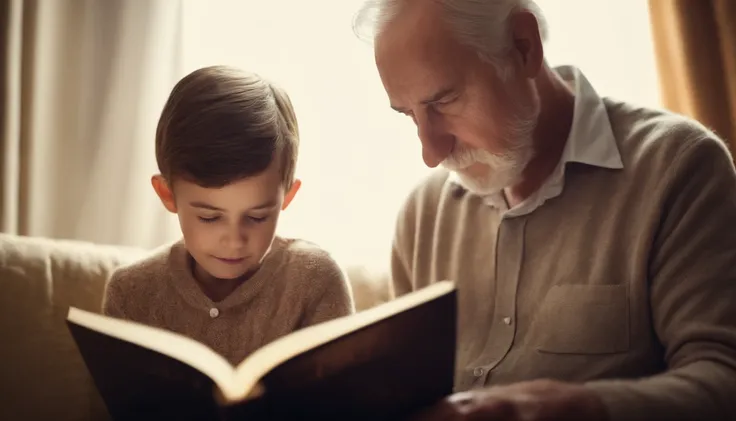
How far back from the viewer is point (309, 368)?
0.79m

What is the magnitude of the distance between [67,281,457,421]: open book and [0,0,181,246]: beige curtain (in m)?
1.34

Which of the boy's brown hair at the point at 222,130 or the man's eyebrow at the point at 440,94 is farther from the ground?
the man's eyebrow at the point at 440,94

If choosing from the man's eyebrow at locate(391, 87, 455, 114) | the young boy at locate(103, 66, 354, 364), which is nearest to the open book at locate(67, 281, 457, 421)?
the young boy at locate(103, 66, 354, 364)

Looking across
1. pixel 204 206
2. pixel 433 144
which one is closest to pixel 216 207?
pixel 204 206

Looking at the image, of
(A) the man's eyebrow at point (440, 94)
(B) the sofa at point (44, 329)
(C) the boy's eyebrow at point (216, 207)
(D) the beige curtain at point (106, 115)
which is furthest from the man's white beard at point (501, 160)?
(D) the beige curtain at point (106, 115)

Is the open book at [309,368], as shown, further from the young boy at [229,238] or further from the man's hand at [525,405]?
the young boy at [229,238]

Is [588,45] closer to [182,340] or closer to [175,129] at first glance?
[175,129]

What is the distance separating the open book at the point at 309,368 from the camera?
784mm

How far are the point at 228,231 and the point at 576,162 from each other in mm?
631

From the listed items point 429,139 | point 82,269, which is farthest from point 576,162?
point 82,269

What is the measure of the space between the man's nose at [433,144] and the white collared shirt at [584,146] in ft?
0.55

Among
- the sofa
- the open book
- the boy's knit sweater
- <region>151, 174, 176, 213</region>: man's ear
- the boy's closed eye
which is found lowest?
the sofa

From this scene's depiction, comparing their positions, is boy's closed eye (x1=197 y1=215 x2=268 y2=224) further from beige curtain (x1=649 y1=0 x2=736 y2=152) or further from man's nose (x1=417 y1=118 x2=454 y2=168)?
beige curtain (x1=649 y1=0 x2=736 y2=152)

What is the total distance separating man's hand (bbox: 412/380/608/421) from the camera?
87 centimetres
